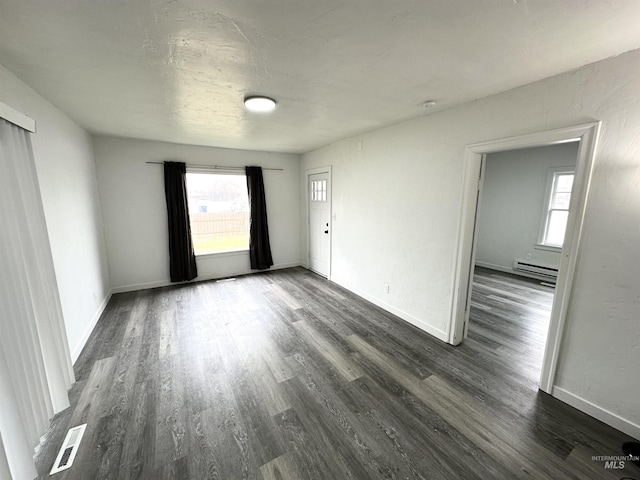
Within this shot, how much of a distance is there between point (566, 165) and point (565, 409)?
14.2 feet

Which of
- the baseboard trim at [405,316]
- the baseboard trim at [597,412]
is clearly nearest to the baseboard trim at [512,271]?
the baseboard trim at [405,316]

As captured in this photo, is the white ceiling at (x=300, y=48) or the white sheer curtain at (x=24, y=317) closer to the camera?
the white ceiling at (x=300, y=48)

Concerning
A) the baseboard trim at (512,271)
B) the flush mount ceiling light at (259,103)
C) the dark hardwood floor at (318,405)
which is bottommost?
the dark hardwood floor at (318,405)

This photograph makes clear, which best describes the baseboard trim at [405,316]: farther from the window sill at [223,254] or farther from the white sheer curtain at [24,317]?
the white sheer curtain at [24,317]

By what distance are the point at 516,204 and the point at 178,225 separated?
6.46 metres

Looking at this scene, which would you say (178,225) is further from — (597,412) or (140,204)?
(597,412)

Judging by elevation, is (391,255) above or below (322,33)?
below

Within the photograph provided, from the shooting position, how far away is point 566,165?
4.38m

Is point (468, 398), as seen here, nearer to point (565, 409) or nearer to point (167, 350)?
point (565, 409)

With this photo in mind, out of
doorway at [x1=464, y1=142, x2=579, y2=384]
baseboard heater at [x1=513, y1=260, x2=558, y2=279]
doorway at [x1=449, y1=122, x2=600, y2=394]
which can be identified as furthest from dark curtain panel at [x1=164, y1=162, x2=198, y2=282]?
baseboard heater at [x1=513, y1=260, x2=558, y2=279]

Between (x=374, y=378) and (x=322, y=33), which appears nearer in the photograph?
(x=322, y=33)

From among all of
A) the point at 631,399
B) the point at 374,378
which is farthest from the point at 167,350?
the point at 631,399

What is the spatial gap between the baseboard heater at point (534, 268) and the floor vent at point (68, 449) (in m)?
6.49

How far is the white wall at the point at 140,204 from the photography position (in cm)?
396
